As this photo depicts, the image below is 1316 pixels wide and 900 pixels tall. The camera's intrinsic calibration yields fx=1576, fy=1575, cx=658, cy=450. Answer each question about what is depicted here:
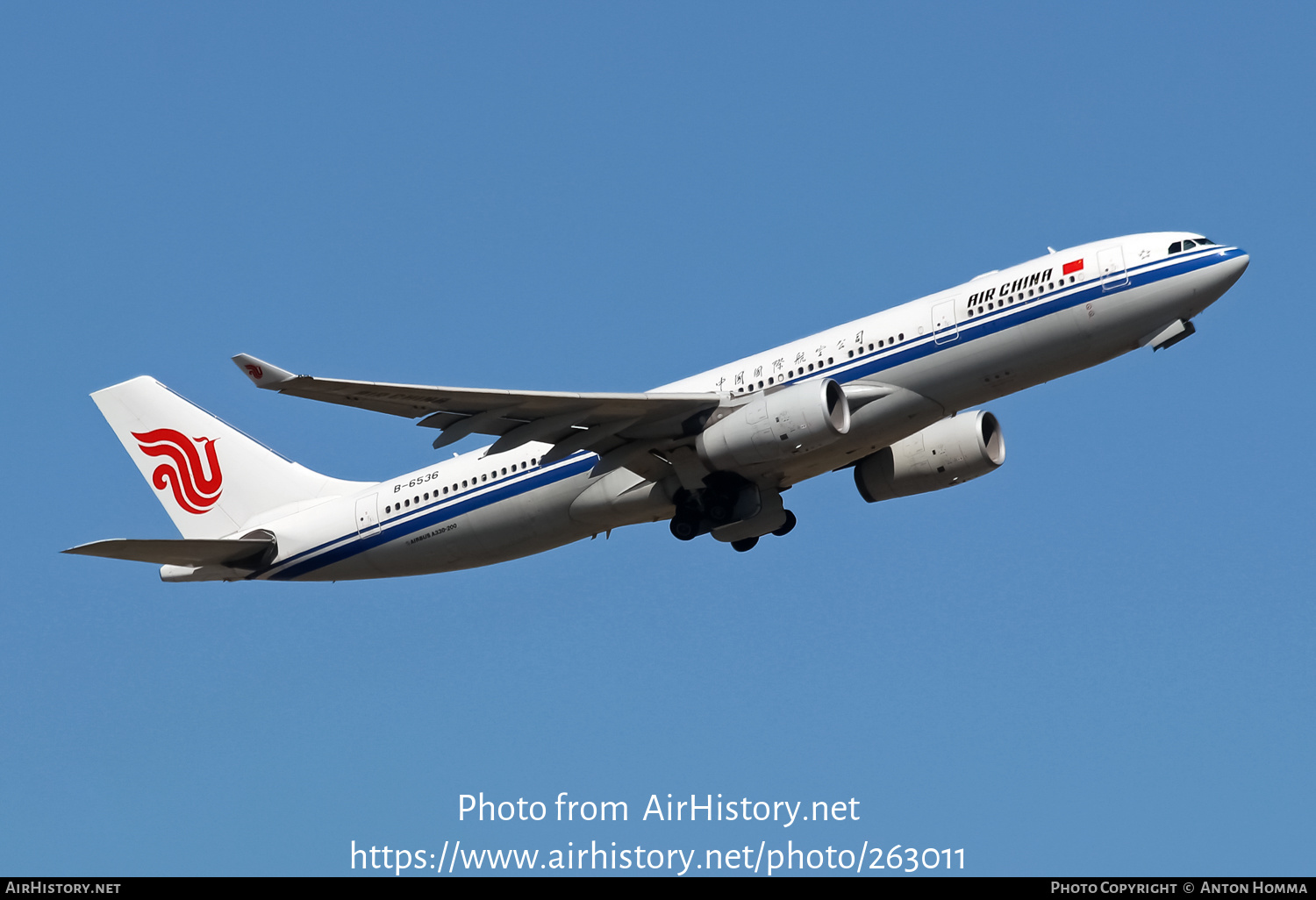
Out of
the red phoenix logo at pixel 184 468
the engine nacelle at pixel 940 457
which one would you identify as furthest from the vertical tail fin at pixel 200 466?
the engine nacelle at pixel 940 457

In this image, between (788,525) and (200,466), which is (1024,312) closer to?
(788,525)

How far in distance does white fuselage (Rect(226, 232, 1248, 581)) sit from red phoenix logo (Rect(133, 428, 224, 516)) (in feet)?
13.7

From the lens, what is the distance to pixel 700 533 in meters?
34.9

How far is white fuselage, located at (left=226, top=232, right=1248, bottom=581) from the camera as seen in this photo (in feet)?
105

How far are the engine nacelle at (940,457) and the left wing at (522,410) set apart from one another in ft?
17.9

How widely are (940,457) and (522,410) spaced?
1038cm

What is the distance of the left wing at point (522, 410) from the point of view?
2980 cm

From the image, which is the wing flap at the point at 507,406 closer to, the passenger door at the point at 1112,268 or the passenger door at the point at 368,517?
the passenger door at the point at 368,517

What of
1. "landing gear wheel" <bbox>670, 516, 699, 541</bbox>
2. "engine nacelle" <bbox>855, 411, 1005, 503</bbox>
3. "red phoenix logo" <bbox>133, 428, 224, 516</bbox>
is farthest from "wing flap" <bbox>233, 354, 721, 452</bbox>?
"red phoenix logo" <bbox>133, 428, 224, 516</bbox>

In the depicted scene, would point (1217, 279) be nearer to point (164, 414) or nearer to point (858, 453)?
point (858, 453)

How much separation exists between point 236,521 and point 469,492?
24.0 ft
